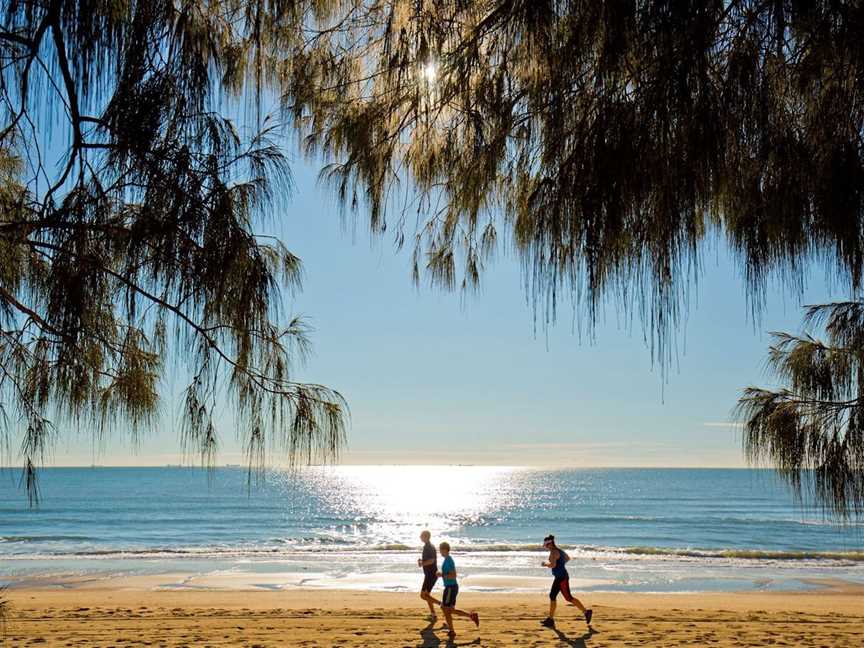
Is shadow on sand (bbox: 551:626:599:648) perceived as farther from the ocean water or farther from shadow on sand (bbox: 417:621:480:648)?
the ocean water

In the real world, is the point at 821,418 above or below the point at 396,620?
above

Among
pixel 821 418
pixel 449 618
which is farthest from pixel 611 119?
pixel 449 618

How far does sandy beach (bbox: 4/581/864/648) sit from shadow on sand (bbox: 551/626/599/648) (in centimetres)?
2

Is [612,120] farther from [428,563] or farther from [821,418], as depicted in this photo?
[428,563]

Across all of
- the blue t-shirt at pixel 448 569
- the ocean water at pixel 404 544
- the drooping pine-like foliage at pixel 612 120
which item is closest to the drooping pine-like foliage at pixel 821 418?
the ocean water at pixel 404 544

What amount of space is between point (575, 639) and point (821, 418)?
8277 mm

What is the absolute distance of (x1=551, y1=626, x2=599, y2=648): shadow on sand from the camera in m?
12.2

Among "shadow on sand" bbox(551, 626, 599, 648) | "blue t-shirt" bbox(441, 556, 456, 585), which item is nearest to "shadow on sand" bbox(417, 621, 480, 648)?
"blue t-shirt" bbox(441, 556, 456, 585)

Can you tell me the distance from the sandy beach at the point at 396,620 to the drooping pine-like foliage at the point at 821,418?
7.35 metres

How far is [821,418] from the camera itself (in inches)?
218

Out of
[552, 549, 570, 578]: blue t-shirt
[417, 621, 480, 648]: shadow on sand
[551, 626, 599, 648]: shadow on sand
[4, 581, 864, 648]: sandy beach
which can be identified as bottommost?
[4, 581, 864, 648]: sandy beach

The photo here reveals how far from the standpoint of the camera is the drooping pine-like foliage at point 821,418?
5367 millimetres

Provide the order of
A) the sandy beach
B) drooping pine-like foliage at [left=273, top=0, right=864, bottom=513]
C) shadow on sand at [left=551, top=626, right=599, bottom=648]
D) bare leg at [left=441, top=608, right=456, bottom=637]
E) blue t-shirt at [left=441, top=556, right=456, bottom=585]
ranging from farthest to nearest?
1. the sandy beach
2. shadow on sand at [left=551, top=626, right=599, bottom=648]
3. bare leg at [left=441, top=608, right=456, bottom=637]
4. blue t-shirt at [left=441, top=556, right=456, bottom=585]
5. drooping pine-like foliage at [left=273, top=0, right=864, bottom=513]

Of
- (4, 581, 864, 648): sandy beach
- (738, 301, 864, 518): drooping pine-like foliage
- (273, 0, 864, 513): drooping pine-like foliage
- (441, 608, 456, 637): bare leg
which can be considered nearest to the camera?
(273, 0, 864, 513): drooping pine-like foliage
